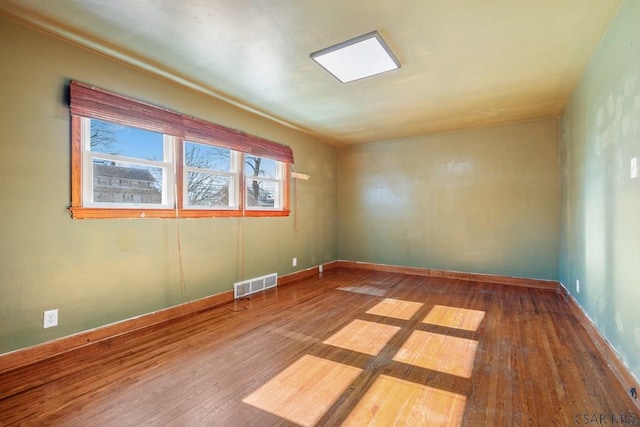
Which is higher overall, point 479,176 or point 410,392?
point 479,176

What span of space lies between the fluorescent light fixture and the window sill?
2144 mm

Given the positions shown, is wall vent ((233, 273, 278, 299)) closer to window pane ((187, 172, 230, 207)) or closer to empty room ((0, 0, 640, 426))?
empty room ((0, 0, 640, 426))

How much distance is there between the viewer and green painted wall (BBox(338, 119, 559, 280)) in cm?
444

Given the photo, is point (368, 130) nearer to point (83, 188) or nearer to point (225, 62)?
point (225, 62)

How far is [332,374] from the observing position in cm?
208

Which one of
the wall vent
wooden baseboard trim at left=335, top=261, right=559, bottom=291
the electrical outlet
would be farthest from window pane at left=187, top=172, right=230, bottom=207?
wooden baseboard trim at left=335, top=261, right=559, bottom=291

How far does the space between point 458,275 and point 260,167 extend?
3768 mm

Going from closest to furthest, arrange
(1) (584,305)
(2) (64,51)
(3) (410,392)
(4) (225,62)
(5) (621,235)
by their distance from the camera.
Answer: (3) (410,392) < (5) (621,235) < (2) (64,51) < (4) (225,62) < (1) (584,305)

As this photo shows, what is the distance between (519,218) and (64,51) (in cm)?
586

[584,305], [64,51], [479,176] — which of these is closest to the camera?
[64,51]

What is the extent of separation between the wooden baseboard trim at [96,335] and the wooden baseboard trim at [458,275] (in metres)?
3.12

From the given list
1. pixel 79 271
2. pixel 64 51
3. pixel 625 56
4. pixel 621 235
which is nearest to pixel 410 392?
pixel 621 235

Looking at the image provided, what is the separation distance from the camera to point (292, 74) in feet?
9.73

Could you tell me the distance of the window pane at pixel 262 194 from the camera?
429cm
